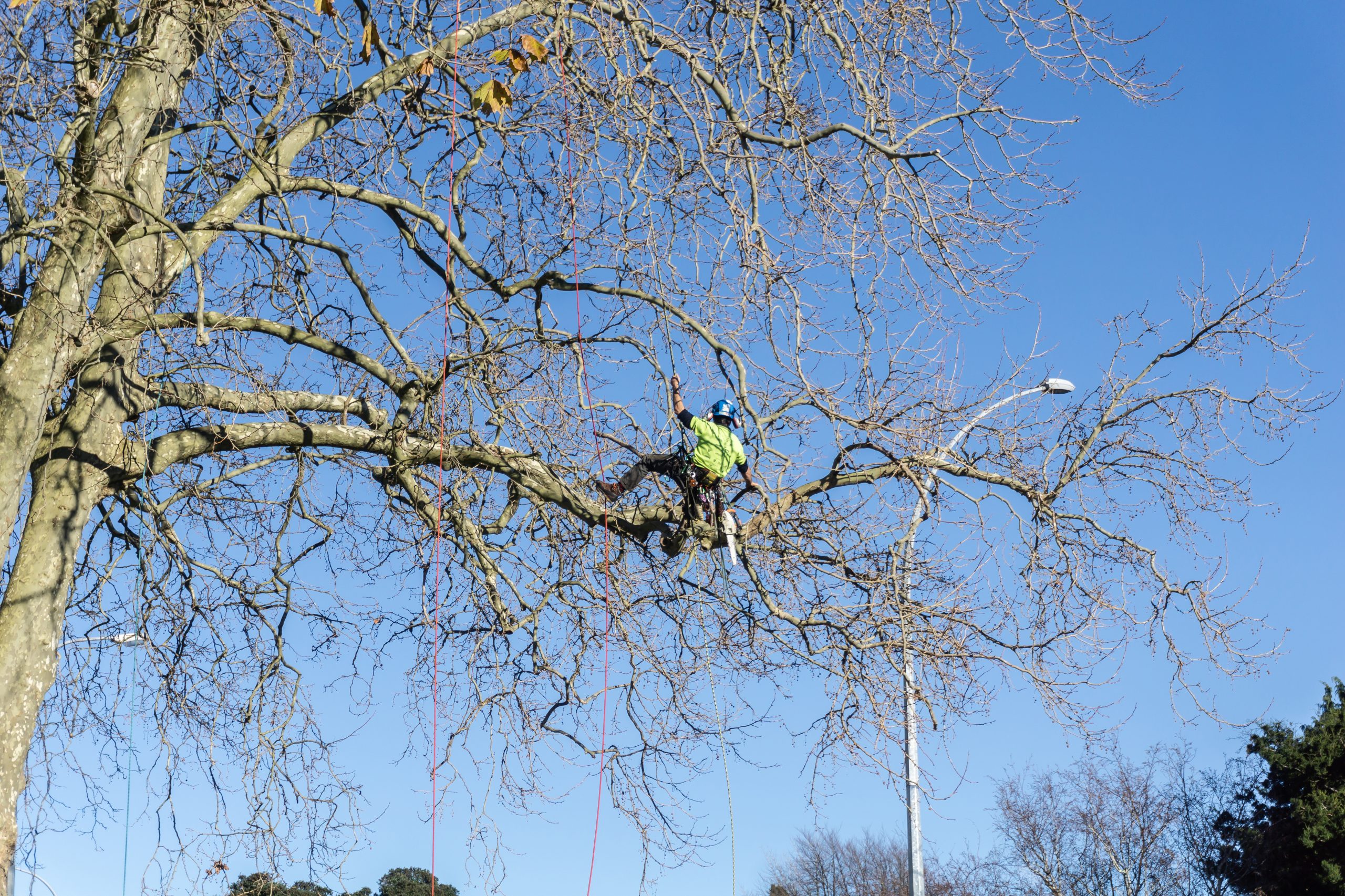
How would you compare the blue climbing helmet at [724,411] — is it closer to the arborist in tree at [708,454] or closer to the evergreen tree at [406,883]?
the arborist in tree at [708,454]

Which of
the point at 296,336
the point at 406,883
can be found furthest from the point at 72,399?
the point at 406,883

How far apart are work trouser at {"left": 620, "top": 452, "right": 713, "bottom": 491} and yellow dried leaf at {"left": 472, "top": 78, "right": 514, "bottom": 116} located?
2.26 metres

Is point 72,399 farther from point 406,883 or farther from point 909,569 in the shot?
point 406,883

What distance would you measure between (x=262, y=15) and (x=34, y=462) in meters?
3.01

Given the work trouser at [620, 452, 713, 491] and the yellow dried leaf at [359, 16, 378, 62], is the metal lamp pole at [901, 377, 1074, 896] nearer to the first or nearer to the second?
the work trouser at [620, 452, 713, 491]

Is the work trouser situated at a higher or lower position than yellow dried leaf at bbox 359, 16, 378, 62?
lower

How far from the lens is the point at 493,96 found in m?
7.13

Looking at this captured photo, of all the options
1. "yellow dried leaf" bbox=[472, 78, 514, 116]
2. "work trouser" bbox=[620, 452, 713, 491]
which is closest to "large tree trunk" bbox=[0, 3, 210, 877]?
"yellow dried leaf" bbox=[472, 78, 514, 116]

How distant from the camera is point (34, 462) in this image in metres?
7.58

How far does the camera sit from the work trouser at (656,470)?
25.7 feet

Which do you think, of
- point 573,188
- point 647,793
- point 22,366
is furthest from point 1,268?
point 647,793

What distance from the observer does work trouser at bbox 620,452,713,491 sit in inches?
309

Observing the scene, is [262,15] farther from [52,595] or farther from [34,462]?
[52,595]

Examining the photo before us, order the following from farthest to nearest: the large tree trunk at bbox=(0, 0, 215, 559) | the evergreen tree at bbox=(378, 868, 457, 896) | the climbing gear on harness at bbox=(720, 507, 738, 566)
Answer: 1. the evergreen tree at bbox=(378, 868, 457, 896)
2. the climbing gear on harness at bbox=(720, 507, 738, 566)
3. the large tree trunk at bbox=(0, 0, 215, 559)
